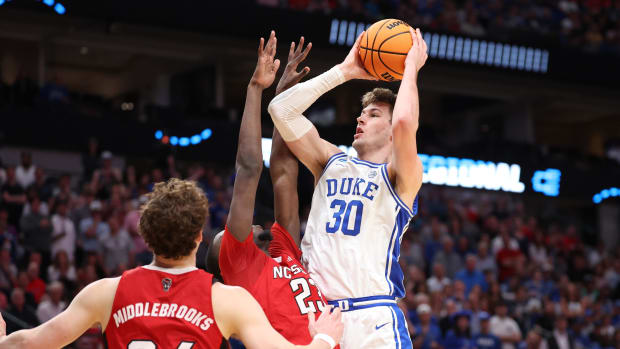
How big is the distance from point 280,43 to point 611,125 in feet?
44.9

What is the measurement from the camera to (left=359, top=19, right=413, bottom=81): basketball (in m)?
4.95

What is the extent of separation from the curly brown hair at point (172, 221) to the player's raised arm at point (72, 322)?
0.82 feet

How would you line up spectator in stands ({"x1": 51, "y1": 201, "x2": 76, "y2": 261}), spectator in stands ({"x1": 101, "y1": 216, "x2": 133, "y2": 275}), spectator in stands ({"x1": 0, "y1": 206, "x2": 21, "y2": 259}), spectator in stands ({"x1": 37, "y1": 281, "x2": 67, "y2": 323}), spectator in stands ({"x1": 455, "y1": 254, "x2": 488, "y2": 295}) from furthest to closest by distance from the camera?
spectator in stands ({"x1": 455, "y1": 254, "x2": 488, "y2": 295}) → spectator in stands ({"x1": 101, "y1": 216, "x2": 133, "y2": 275}) → spectator in stands ({"x1": 51, "y1": 201, "x2": 76, "y2": 261}) → spectator in stands ({"x1": 0, "y1": 206, "x2": 21, "y2": 259}) → spectator in stands ({"x1": 37, "y1": 281, "x2": 67, "y2": 323})

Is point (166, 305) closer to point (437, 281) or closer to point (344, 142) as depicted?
point (437, 281)

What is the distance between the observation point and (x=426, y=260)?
51.0 feet

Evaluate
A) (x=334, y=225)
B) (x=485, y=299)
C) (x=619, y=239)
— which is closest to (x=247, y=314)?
(x=334, y=225)

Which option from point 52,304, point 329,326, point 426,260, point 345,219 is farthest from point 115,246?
point 329,326

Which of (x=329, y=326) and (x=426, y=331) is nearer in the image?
(x=329, y=326)

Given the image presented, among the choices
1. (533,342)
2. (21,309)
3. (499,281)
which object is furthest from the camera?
(499,281)

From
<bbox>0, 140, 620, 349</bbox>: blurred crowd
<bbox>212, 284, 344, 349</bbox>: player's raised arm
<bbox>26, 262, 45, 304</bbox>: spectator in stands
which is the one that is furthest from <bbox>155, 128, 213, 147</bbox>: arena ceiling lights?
<bbox>212, 284, 344, 349</bbox>: player's raised arm

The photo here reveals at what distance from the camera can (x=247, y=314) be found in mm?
3430

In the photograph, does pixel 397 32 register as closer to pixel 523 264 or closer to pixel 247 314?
pixel 247 314

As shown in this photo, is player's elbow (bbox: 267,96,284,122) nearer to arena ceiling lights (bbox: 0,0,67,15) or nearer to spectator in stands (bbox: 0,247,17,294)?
spectator in stands (bbox: 0,247,17,294)

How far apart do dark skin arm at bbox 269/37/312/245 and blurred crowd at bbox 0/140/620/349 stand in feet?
15.1
